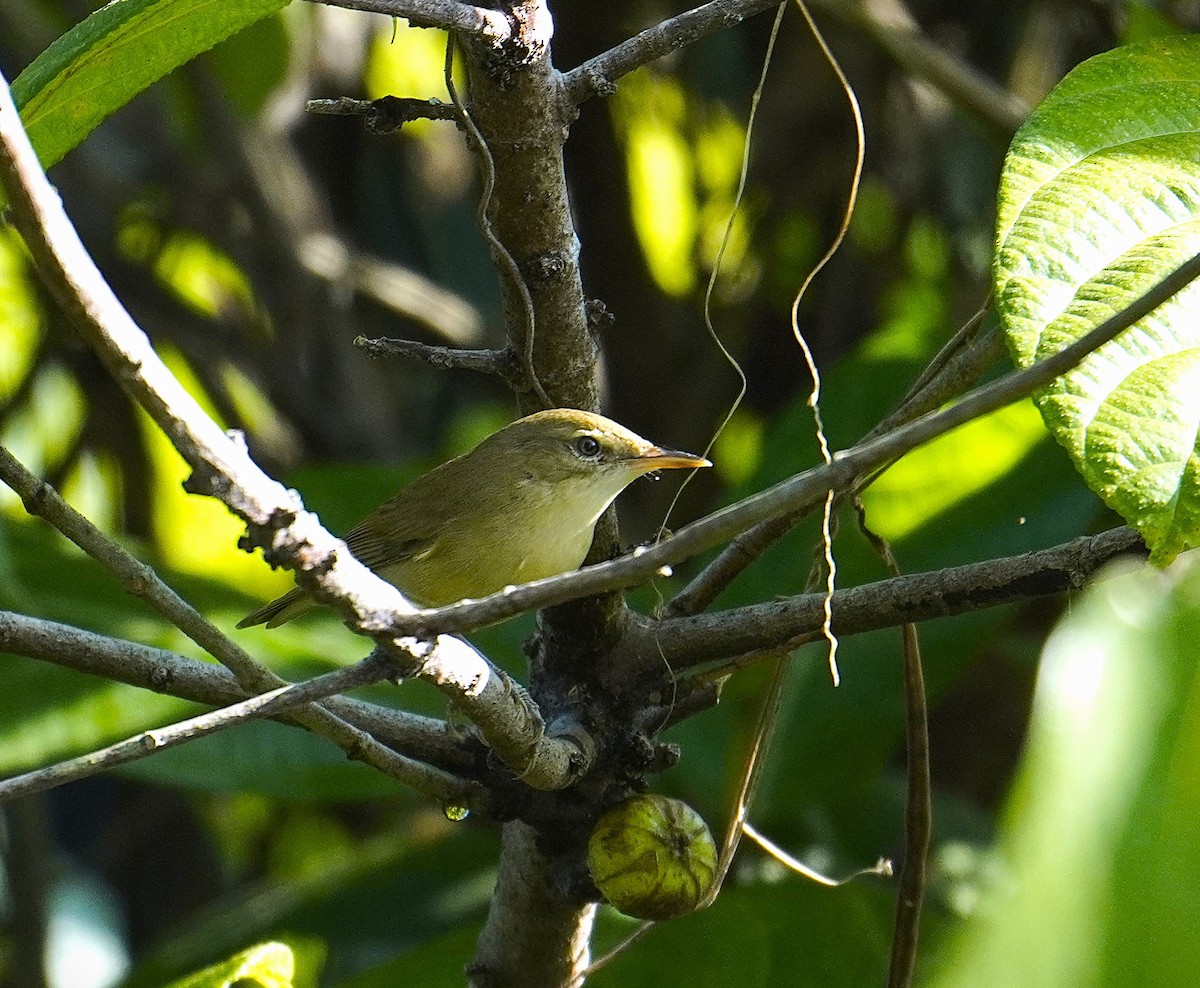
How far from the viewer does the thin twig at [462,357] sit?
153cm

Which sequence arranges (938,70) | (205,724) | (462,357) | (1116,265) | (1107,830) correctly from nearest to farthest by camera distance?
1. (1107,830)
2. (205,724)
3. (1116,265)
4. (462,357)
5. (938,70)

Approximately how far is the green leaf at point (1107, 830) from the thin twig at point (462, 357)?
1.07 meters

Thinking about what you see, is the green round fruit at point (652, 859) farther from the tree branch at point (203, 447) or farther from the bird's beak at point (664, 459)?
the bird's beak at point (664, 459)

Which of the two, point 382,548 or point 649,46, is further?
point 382,548

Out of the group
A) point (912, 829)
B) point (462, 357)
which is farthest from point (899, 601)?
point (462, 357)

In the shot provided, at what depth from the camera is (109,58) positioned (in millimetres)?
1311

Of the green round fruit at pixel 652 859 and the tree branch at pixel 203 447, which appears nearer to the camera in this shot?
the tree branch at pixel 203 447

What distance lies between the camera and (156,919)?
4719 millimetres

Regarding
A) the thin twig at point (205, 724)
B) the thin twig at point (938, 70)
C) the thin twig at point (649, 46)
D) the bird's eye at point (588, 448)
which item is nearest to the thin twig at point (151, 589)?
Answer: the thin twig at point (205, 724)

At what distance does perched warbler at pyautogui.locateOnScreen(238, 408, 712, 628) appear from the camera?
98.2 inches

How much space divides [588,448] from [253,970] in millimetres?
1282

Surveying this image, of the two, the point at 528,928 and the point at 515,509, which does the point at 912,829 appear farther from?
the point at 515,509

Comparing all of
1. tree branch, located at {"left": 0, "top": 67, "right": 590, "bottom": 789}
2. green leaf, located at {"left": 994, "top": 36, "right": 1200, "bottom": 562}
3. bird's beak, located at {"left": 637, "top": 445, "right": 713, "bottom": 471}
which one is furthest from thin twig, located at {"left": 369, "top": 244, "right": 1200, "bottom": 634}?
bird's beak, located at {"left": 637, "top": 445, "right": 713, "bottom": 471}

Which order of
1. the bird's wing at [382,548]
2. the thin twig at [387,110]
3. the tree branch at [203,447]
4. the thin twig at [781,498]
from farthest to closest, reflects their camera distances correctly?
the bird's wing at [382,548] < the thin twig at [387,110] < the thin twig at [781,498] < the tree branch at [203,447]
